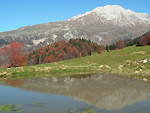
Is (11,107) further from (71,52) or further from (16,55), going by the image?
(71,52)

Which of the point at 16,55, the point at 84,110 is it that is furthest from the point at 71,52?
the point at 84,110

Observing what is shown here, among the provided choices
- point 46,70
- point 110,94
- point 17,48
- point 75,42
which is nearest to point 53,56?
point 75,42

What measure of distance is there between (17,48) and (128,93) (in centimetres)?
6083

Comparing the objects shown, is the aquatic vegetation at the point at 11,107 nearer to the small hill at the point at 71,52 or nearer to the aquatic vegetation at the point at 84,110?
the aquatic vegetation at the point at 84,110

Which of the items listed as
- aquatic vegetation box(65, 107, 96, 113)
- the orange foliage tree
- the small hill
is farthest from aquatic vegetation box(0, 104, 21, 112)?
the small hill

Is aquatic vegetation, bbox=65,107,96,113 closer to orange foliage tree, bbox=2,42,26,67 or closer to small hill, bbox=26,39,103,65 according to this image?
orange foliage tree, bbox=2,42,26,67

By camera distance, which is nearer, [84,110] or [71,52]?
[84,110]

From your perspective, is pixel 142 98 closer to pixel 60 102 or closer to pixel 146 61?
pixel 60 102

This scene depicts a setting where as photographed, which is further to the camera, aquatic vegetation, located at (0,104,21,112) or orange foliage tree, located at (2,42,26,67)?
orange foliage tree, located at (2,42,26,67)

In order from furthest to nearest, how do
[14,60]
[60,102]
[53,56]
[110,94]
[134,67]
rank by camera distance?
[53,56]
[14,60]
[134,67]
[110,94]
[60,102]

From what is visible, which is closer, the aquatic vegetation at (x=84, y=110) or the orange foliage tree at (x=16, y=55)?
the aquatic vegetation at (x=84, y=110)

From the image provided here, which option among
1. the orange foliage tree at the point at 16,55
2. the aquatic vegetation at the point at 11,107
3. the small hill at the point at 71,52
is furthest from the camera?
the small hill at the point at 71,52

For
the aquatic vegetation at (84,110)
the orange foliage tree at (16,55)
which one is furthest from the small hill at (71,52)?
the aquatic vegetation at (84,110)

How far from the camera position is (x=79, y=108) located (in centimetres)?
1351
